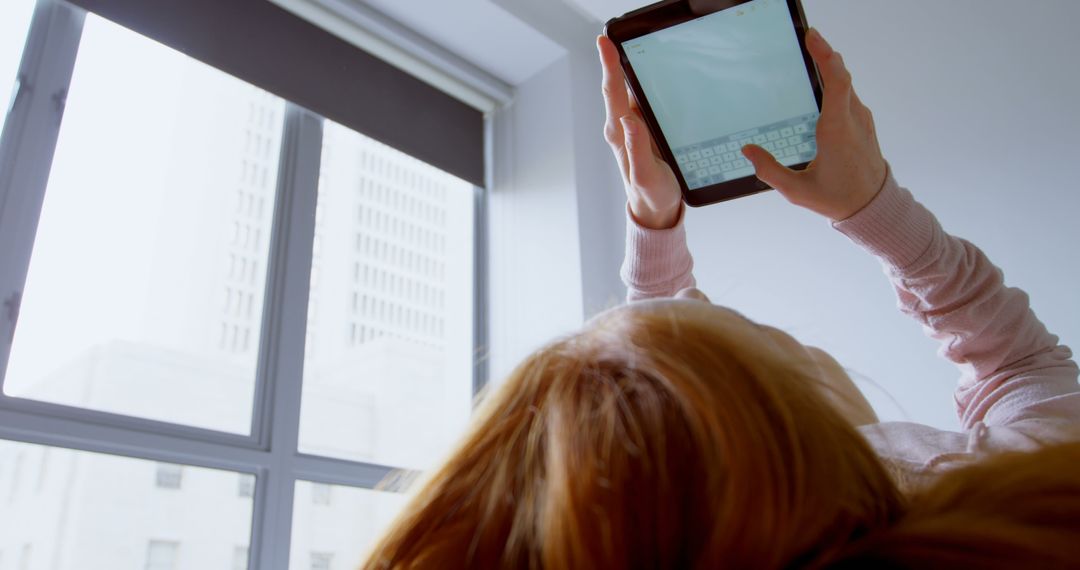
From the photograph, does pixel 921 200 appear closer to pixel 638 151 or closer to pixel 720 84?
pixel 720 84

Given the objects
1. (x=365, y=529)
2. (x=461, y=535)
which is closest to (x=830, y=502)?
(x=461, y=535)

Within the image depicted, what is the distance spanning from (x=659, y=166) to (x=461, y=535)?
0.66 meters

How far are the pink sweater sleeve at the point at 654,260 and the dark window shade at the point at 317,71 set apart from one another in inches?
51.1

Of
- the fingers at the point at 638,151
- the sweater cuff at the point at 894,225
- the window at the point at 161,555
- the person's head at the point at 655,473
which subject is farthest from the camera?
the window at the point at 161,555

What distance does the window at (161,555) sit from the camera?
1491mm

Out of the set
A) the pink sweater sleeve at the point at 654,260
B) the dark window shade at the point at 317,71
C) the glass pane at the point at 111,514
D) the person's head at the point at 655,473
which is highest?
the dark window shade at the point at 317,71

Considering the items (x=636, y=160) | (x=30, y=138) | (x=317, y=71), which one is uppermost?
(x=317, y=71)

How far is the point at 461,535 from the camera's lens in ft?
1.02

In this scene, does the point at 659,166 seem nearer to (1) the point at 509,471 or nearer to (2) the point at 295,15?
(1) the point at 509,471

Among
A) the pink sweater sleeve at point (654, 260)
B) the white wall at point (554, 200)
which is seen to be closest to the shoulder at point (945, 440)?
the pink sweater sleeve at point (654, 260)

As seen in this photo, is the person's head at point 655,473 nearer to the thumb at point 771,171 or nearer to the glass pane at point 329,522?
the thumb at point 771,171

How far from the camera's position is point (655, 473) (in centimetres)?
30

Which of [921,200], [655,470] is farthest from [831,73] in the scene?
[921,200]

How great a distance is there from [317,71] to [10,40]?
2.17ft
